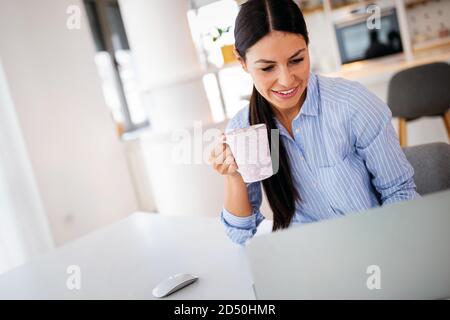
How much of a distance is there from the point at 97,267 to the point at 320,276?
0.78 meters

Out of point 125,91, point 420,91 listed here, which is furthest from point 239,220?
point 125,91

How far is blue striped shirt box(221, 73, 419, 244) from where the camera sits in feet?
3.05

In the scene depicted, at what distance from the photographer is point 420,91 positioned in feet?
7.35

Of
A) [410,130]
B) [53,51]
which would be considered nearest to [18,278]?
[410,130]

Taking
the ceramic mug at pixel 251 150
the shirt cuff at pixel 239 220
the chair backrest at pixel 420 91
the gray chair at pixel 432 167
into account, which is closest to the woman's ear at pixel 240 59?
the ceramic mug at pixel 251 150

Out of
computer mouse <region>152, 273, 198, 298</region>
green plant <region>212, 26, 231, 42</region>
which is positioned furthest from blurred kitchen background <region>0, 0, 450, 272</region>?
computer mouse <region>152, 273, 198, 298</region>

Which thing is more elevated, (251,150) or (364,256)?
(251,150)

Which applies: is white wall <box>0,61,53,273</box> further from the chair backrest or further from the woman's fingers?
the woman's fingers

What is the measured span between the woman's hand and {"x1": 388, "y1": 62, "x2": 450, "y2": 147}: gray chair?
1328mm

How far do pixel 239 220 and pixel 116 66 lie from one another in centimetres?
453

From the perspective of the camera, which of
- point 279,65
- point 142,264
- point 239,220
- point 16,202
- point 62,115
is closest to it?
point 279,65

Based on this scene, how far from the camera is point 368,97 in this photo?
3.09 feet

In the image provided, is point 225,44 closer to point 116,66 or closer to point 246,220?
point 246,220

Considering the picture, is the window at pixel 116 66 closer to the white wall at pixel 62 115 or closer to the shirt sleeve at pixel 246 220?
the white wall at pixel 62 115
